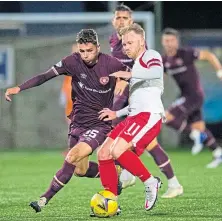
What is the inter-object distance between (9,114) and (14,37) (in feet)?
4.90

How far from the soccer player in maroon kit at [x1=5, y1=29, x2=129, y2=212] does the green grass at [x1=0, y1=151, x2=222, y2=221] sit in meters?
0.46

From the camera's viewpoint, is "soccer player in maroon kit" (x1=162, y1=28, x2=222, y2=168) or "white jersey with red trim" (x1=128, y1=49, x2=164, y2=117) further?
"soccer player in maroon kit" (x1=162, y1=28, x2=222, y2=168)

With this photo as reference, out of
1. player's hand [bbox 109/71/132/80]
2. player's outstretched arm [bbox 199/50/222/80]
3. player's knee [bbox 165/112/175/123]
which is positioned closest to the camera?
player's hand [bbox 109/71/132/80]

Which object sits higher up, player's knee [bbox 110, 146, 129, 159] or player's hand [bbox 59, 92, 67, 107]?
player's knee [bbox 110, 146, 129, 159]

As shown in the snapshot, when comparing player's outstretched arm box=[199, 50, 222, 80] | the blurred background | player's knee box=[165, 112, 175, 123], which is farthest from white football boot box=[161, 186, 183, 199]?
the blurred background

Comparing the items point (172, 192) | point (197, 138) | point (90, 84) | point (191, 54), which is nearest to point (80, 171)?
point (90, 84)

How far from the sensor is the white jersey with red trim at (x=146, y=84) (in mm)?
9078

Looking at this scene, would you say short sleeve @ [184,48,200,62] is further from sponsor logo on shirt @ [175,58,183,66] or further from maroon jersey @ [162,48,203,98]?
sponsor logo on shirt @ [175,58,183,66]

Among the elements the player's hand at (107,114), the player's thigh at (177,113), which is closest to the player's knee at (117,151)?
the player's hand at (107,114)

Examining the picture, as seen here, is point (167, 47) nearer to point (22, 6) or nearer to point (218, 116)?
point (218, 116)

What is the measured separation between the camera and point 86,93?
9.59 m

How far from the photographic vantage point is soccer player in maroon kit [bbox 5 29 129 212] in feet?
30.5

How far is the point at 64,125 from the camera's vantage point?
19.2m

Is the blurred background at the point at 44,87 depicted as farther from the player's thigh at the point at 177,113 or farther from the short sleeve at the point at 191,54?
the short sleeve at the point at 191,54
